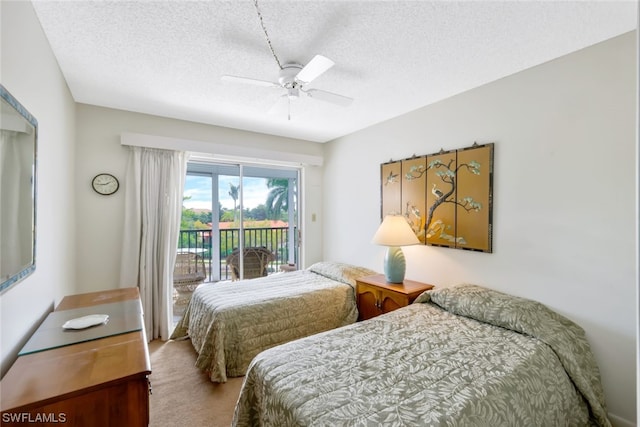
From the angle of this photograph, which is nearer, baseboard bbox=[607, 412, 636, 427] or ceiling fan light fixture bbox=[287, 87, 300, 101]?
baseboard bbox=[607, 412, 636, 427]

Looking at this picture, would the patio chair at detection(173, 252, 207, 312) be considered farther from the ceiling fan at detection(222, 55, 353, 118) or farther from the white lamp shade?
the ceiling fan at detection(222, 55, 353, 118)

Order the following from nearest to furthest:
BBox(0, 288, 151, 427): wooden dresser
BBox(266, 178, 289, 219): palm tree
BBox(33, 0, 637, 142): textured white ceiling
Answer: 1. BBox(0, 288, 151, 427): wooden dresser
2. BBox(33, 0, 637, 142): textured white ceiling
3. BBox(266, 178, 289, 219): palm tree

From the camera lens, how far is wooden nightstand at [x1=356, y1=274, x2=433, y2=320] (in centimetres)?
262

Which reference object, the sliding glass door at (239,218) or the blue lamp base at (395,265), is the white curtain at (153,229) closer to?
the sliding glass door at (239,218)

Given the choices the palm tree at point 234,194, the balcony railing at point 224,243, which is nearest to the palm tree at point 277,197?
the balcony railing at point 224,243

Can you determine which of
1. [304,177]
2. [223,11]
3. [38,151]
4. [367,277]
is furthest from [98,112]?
[367,277]

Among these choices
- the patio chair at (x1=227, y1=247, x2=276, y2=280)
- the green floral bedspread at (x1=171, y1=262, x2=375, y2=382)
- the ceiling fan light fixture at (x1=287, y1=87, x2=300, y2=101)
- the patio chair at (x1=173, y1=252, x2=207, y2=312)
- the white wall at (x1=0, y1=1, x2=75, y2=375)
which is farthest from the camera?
the patio chair at (x1=227, y1=247, x2=276, y2=280)

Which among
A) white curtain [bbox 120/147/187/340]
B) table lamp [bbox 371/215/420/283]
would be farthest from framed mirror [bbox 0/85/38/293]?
table lamp [bbox 371/215/420/283]

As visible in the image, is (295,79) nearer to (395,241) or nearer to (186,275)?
(395,241)

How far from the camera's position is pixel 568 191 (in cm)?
197

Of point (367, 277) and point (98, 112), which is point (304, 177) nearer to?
point (367, 277)

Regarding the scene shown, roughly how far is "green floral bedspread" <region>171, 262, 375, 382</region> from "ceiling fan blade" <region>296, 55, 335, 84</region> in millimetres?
1962

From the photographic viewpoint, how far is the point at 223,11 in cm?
151

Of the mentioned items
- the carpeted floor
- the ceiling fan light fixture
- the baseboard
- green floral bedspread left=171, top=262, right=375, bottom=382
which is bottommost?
the carpeted floor
